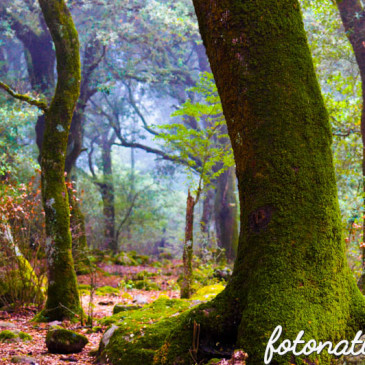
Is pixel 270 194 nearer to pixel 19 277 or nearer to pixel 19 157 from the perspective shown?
pixel 19 277

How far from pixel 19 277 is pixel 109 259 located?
9.18 m

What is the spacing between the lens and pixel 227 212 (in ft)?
55.0

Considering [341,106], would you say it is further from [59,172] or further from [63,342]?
[63,342]

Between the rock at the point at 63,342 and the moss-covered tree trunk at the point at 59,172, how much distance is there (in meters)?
1.06

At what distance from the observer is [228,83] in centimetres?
289

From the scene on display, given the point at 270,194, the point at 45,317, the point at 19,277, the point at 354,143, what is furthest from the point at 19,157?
the point at 270,194

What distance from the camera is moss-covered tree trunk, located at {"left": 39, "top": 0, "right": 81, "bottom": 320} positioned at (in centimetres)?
575

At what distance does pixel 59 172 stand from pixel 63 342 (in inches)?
102

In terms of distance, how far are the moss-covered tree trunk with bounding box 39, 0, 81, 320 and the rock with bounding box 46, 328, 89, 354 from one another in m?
1.06

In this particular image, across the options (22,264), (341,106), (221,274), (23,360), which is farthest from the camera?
(221,274)

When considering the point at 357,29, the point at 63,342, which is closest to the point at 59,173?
the point at 63,342

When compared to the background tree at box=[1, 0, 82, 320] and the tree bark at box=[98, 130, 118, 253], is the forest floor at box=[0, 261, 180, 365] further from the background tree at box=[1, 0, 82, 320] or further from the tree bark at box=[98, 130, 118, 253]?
the tree bark at box=[98, 130, 118, 253]

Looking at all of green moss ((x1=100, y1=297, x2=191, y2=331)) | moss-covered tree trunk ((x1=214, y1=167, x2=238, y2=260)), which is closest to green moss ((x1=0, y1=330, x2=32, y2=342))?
green moss ((x1=100, y1=297, x2=191, y2=331))

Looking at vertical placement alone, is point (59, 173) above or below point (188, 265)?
above
